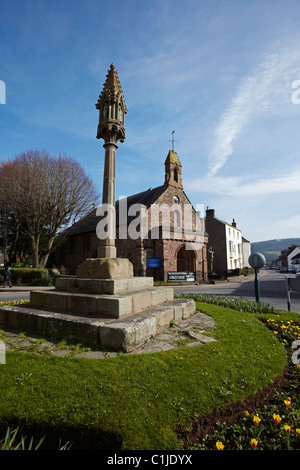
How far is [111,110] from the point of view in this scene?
7.28m

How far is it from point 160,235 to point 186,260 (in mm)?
5623

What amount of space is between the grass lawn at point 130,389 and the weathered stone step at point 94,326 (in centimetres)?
42

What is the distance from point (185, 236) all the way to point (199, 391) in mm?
23213

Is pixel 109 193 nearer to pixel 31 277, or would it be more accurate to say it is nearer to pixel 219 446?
pixel 219 446

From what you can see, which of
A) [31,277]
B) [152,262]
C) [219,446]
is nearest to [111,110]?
[219,446]

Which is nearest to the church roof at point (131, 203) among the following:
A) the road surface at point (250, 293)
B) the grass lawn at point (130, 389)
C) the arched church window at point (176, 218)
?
the arched church window at point (176, 218)

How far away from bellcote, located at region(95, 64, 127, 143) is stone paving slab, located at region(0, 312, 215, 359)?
5.75 metres

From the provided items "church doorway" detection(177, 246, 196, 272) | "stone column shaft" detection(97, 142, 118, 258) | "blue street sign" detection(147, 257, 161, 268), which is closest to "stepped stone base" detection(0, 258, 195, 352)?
"stone column shaft" detection(97, 142, 118, 258)

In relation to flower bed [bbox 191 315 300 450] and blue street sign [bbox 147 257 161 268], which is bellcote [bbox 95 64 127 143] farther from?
blue street sign [bbox 147 257 161 268]

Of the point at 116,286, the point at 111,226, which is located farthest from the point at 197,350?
the point at 111,226

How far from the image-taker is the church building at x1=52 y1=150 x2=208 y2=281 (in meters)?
23.3

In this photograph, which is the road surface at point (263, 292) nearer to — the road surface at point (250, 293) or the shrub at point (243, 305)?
the road surface at point (250, 293)
